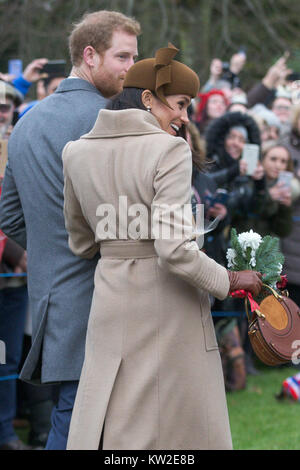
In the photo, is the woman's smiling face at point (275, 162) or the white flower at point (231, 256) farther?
the woman's smiling face at point (275, 162)

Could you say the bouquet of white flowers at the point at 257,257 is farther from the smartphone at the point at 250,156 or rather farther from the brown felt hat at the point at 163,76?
the smartphone at the point at 250,156

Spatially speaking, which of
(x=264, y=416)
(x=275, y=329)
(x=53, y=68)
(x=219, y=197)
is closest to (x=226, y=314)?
(x=264, y=416)

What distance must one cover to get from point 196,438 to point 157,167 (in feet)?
3.20

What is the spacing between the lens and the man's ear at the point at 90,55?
11.9 ft

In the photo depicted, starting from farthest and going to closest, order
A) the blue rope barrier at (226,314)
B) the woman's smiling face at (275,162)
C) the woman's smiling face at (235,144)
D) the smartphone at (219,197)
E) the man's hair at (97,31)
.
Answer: the woman's smiling face at (275,162)
the woman's smiling face at (235,144)
the blue rope barrier at (226,314)
the smartphone at (219,197)
the man's hair at (97,31)

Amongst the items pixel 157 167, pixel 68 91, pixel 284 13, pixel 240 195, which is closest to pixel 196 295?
pixel 157 167

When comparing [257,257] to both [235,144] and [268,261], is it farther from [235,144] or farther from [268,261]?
[235,144]

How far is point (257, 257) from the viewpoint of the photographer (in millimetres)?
3195

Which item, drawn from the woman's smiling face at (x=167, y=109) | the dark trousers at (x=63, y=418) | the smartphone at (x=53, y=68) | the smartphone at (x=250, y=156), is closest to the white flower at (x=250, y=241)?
the woman's smiling face at (x=167, y=109)

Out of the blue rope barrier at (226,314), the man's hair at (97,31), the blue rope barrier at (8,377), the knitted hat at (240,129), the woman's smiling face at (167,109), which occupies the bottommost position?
the blue rope barrier at (226,314)

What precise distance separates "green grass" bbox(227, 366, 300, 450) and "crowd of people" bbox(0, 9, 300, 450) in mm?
192

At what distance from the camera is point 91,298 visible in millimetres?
3377

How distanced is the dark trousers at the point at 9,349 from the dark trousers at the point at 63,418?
1.64 m

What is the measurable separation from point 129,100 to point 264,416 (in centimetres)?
329
